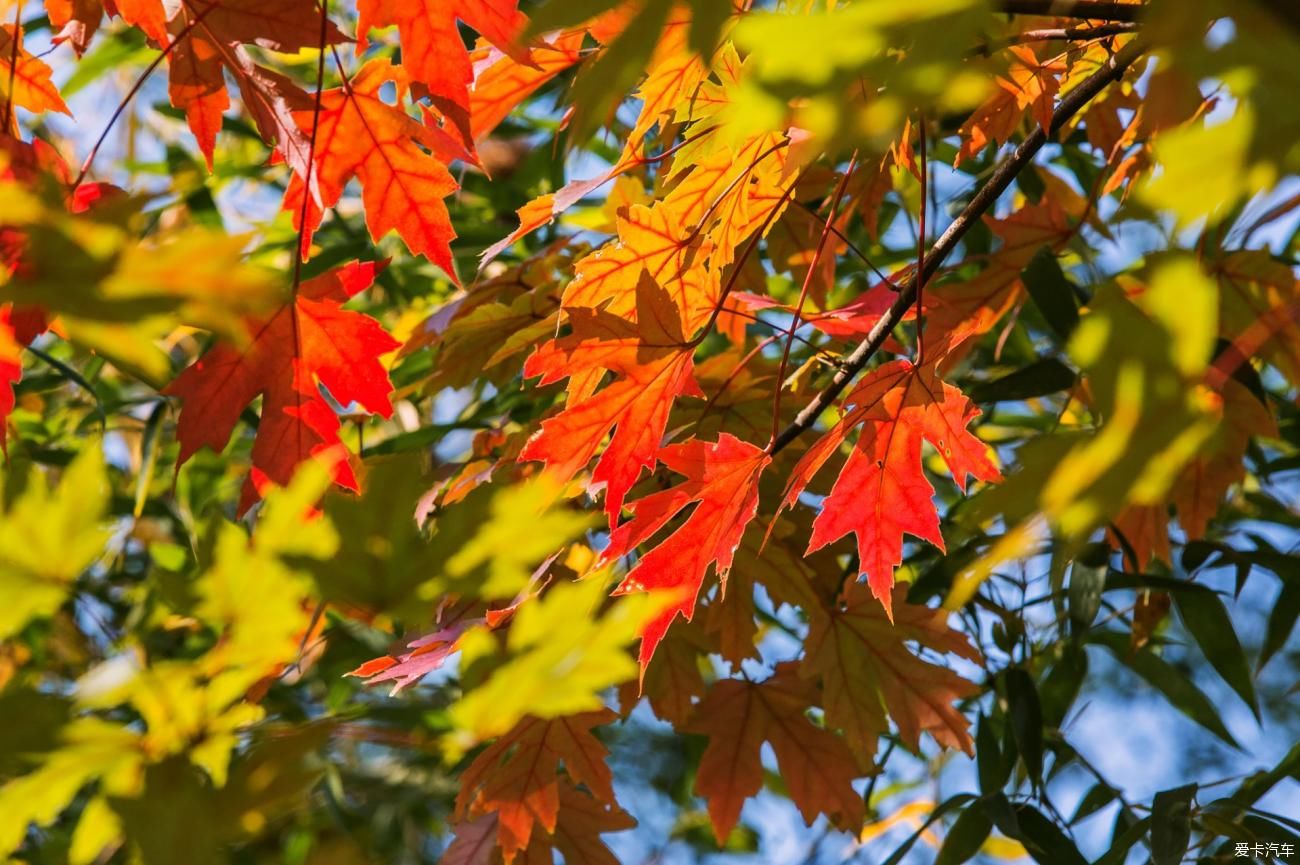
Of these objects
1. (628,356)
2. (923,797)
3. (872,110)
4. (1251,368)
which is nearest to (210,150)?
(628,356)

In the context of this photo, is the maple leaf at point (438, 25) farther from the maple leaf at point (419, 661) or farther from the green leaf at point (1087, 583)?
the green leaf at point (1087, 583)

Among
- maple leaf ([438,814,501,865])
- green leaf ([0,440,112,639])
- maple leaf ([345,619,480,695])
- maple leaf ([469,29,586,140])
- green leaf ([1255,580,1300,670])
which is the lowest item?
maple leaf ([438,814,501,865])

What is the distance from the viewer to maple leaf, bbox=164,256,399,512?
687mm

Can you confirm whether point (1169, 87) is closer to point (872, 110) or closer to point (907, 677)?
point (872, 110)

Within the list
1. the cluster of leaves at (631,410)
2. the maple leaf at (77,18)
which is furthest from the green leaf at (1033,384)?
the maple leaf at (77,18)

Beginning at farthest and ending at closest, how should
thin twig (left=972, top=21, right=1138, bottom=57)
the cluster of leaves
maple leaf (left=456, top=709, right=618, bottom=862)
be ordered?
maple leaf (left=456, top=709, right=618, bottom=862), thin twig (left=972, top=21, right=1138, bottom=57), the cluster of leaves

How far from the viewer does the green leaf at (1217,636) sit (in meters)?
0.96

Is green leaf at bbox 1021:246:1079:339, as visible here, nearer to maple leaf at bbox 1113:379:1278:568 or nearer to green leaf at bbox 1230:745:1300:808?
maple leaf at bbox 1113:379:1278:568

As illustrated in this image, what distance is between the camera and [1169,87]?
30cm

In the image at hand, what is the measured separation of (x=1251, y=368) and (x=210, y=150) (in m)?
Result: 0.76

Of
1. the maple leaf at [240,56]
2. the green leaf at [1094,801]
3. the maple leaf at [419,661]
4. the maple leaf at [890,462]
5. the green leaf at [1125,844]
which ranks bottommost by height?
the green leaf at [1125,844]

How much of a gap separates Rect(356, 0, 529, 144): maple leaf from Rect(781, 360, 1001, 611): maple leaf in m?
0.25

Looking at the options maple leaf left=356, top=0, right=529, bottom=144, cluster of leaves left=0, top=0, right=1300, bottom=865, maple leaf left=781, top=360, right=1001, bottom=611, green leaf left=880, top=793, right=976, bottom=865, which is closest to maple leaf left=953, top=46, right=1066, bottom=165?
cluster of leaves left=0, top=0, right=1300, bottom=865

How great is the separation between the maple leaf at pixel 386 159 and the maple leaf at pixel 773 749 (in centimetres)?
42
